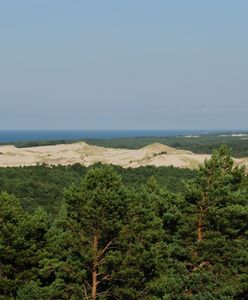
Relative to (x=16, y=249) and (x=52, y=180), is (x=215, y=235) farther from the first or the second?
(x=52, y=180)

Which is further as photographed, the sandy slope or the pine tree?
the sandy slope

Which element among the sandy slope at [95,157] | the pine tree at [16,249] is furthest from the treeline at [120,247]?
the sandy slope at [95,157]

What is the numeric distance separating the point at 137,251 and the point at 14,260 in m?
5.86

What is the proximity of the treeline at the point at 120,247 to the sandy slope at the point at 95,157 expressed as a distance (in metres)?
73.4

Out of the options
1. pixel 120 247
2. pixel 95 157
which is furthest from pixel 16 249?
pixel 95 157

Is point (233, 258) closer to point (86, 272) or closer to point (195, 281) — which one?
point (195, 281)

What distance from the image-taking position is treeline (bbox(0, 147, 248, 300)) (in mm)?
26047

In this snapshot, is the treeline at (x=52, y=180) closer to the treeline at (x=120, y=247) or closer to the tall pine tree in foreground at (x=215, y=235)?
the treeline at (x=120, y=247)

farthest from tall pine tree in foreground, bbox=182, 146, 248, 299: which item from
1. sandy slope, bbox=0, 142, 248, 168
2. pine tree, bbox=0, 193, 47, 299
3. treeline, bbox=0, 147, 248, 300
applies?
sandy slope, bbox=0, 142, 248, 168

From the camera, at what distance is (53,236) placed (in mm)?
28891

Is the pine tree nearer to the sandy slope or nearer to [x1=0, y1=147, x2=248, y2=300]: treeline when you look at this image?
[x1=0, y1=147, x2=248, y2=300]: treeline

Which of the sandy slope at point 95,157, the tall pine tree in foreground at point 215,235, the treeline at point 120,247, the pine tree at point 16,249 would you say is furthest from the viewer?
the sandy slope at point 95,157

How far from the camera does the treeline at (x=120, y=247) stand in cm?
2605

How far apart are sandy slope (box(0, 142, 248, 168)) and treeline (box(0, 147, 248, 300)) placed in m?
73.4
